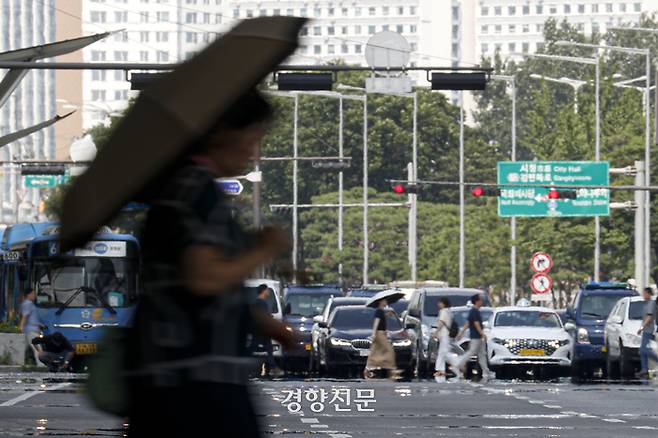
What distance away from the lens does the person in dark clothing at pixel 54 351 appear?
1542 inches

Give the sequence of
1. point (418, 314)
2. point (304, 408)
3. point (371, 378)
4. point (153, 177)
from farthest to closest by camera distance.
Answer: point (418, 314)
point (371, 378)
point (304, 408)
point (153, 177)

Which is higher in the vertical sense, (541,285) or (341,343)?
(541,285)

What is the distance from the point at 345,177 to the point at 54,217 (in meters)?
108

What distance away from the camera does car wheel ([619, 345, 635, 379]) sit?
39.1 m

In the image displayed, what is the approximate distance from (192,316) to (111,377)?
31 centimetres

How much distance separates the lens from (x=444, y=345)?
3828 centimetres

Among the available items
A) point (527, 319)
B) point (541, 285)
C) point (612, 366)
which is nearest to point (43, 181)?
Result: point (541, 285)

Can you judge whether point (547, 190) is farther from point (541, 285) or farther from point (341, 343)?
point (341, 343)

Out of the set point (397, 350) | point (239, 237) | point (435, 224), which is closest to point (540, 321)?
point (397, 350)

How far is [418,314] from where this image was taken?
4438 cm

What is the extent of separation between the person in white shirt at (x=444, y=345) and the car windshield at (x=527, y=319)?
85.3 inches

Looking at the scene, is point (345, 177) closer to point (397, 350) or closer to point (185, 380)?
point (397, 350)

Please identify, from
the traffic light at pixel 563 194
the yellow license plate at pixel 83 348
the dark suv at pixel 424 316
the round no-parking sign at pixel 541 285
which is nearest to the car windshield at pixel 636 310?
the dark suv at pixel 424 316

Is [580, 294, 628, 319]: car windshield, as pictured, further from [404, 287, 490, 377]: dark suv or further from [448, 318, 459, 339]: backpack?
[448, 318, 459, 339]: backpack
